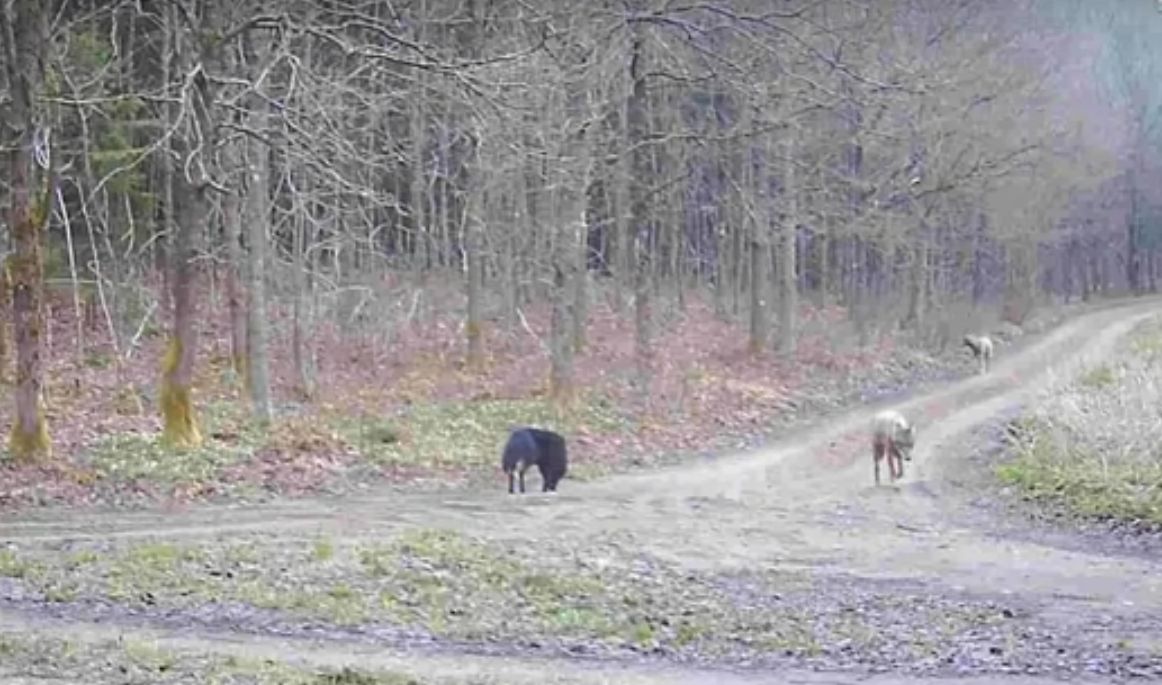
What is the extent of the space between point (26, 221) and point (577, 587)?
1063cm

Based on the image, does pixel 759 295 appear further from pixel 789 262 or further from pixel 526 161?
pixel 526 161

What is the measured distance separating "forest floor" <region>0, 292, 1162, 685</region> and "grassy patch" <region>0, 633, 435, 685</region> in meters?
0.03

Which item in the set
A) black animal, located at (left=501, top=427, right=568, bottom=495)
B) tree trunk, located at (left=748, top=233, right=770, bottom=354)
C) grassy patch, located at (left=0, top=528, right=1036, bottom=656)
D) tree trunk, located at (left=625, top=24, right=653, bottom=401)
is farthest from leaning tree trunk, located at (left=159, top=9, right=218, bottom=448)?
tree trunk, located at (left=748, top=233, right=770, bottom=354)

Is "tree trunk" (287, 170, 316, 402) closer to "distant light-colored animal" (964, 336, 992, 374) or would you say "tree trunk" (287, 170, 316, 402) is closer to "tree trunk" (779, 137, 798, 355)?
"tree trunk" (779, 137, 798, 355)

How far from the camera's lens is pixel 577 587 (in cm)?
1369

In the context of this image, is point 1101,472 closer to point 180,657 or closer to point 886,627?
point 886,627

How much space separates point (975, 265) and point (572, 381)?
35.6 m

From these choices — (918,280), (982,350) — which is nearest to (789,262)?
(982,350)

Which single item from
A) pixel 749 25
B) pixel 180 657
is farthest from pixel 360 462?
pixel 180 657

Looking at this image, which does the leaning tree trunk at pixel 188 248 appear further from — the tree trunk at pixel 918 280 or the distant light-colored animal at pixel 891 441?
the tree trunk at pixel 918 280

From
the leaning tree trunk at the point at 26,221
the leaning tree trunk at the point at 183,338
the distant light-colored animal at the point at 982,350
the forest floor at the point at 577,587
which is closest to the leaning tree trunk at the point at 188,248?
the leaning tree trunk at the point at 183,338

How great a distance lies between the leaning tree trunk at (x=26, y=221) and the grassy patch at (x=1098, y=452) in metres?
13.2

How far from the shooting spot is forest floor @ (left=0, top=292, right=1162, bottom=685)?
10891mm

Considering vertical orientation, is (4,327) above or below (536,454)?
Answer: above
